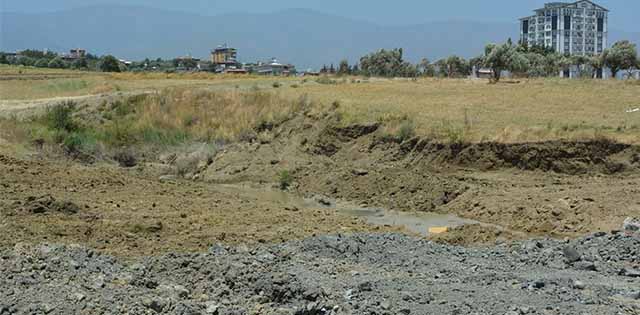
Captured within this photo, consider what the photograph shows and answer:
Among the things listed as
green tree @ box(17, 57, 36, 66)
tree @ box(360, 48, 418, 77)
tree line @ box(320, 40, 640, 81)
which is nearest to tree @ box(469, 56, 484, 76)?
tree line @ box(320, 40, 640, 81)

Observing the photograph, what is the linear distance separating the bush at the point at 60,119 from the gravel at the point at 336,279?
20.1 meters

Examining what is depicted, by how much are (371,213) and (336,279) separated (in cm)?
1020

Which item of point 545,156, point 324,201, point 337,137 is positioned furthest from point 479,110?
point 324,201

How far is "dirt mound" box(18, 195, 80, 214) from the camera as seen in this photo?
17875 millimetres

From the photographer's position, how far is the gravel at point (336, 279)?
419 inches

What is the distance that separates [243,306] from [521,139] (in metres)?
15.2

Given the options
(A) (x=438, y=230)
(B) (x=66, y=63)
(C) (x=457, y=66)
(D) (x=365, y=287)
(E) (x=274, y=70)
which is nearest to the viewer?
(D) (x=365, y=287)

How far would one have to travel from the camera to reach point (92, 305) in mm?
10539

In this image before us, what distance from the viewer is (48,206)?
18.2m

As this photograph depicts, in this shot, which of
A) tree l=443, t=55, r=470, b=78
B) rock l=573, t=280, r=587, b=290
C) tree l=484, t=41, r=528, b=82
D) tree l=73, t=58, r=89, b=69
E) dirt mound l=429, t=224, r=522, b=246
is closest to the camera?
rock l=573, t=280, r=587, b=290

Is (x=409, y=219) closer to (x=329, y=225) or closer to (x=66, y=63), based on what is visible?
(x=329, y=225)

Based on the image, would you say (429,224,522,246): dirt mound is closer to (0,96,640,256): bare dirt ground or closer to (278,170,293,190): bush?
(0,96,640,256): bare dirt ground

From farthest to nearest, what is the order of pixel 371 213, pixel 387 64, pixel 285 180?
pixel 387 64, pixel 285 180, pixel 371 213

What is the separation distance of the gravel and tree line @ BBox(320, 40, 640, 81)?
50657 millimetres
